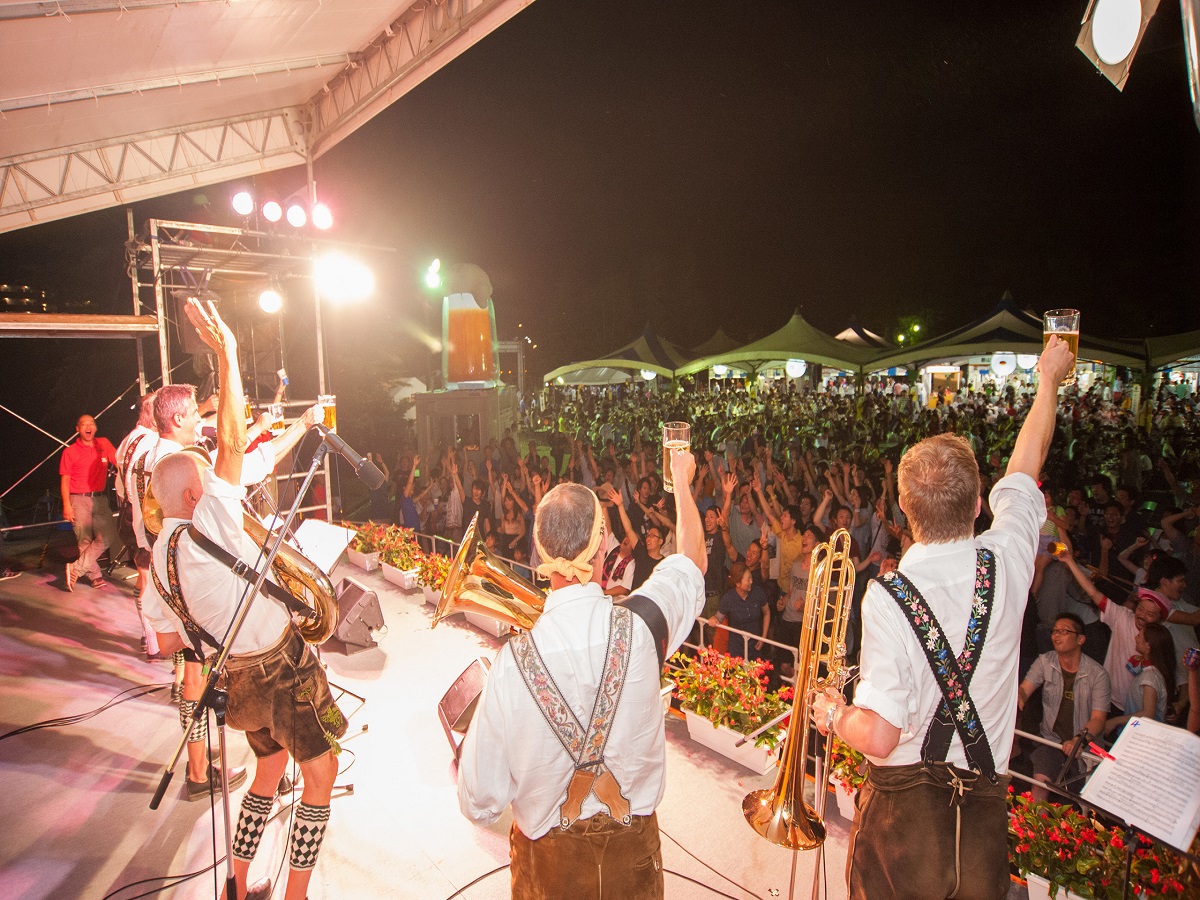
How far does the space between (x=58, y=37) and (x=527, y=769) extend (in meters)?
5.94

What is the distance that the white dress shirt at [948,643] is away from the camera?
176 cm

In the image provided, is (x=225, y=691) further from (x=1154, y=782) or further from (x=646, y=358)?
(x=646, y=358)

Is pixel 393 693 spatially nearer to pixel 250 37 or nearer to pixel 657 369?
pixel 250 37

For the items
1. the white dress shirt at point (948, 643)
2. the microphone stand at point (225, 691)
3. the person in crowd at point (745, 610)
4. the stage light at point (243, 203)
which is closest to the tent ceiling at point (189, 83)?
the stage light at point (243, 203)

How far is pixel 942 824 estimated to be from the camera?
1.86 meters

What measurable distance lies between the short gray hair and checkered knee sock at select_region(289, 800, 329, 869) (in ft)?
6.37

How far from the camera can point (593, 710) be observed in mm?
1628

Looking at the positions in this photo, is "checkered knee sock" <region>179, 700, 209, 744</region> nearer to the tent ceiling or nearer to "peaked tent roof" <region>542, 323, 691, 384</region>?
the tent ceiling

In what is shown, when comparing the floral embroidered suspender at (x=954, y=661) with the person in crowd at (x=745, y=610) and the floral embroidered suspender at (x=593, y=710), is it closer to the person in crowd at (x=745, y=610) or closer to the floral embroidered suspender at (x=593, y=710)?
the floral embroidered suspender at (x=593, y=710)

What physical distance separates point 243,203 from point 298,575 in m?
6.71

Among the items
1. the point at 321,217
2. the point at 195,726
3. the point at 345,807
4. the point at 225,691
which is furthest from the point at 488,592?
the point at 321,217

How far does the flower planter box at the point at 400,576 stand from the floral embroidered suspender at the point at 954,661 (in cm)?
642

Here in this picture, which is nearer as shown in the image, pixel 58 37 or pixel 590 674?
pixel 590 674

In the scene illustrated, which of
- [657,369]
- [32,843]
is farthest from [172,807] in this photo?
[657,369]
